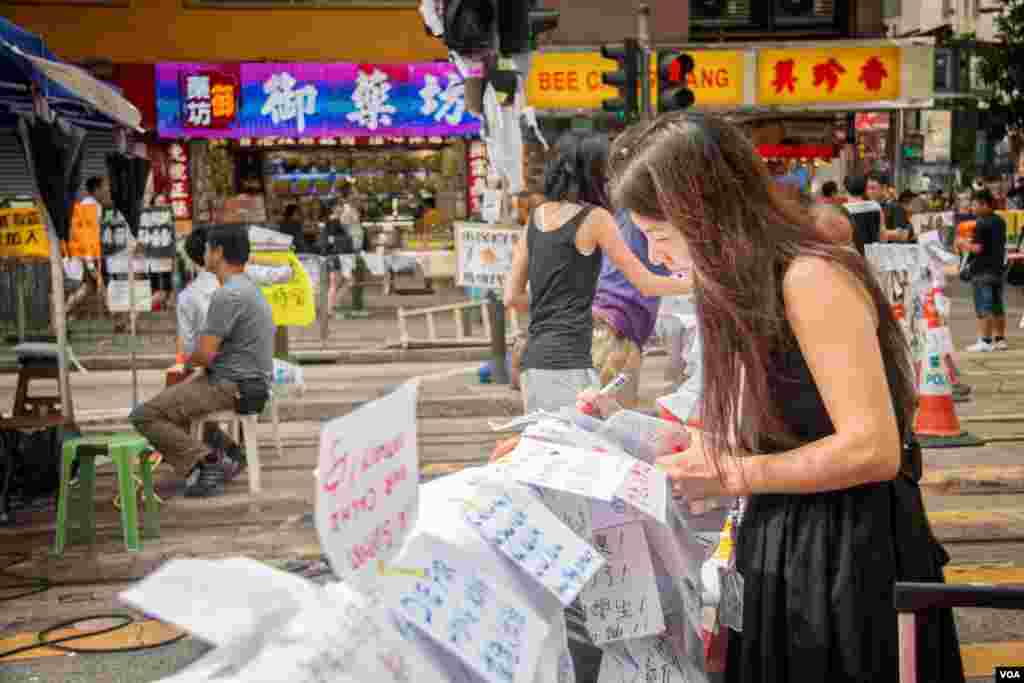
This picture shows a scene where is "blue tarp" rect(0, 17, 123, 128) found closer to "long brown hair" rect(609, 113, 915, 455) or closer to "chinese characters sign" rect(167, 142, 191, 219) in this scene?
"long brown hair" rect(609, 113, 915, 455)

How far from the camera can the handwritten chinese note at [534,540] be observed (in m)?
2.59

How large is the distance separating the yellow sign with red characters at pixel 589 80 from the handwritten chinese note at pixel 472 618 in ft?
73.4

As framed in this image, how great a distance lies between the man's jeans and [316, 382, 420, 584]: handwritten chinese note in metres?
6.29

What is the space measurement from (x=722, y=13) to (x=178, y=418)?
22702 millimetres

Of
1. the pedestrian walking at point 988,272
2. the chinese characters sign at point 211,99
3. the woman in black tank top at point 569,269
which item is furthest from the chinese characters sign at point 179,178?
the woman in black tank top at point 569,269

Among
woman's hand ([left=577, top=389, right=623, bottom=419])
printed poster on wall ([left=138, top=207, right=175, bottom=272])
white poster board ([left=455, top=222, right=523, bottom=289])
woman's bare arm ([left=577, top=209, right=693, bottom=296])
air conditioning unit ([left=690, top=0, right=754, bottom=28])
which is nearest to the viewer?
woman's hand ([left=577, top=389, right=623, bottom=419])

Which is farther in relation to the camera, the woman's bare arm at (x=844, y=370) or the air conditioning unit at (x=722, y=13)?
the air conditioning unit at (x=722, y=13)

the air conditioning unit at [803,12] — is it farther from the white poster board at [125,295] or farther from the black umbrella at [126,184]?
the black umbrella at [126,184]

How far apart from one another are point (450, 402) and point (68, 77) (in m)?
4.84

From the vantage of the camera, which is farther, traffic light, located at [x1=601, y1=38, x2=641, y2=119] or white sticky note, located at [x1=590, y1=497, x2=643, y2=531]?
traffic light, located at [x1=601, y1=38, x2=641, y2=119]

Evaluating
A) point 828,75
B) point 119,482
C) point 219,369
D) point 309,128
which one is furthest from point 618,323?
point 828,75

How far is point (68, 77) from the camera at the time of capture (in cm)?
838

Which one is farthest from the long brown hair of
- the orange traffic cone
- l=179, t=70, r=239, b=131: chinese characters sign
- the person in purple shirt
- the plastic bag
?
l=179, t=70, r=239, b=131: chinese characters sign

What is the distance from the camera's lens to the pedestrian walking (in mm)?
15266
